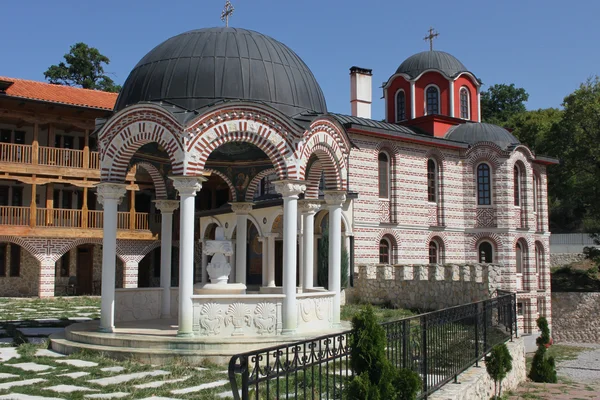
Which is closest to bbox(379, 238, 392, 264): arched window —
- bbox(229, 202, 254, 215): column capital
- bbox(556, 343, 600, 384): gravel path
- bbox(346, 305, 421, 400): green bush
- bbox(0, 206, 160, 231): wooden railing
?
bbox(556, 343, 600, 384): gravel path

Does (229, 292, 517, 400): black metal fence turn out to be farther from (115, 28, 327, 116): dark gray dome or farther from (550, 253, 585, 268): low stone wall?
(550, 253, 585, 268): low stone wall

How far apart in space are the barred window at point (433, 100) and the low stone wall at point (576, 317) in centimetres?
1044

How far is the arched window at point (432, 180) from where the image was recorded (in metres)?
28.1

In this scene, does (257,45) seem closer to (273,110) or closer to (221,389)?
(273,110)

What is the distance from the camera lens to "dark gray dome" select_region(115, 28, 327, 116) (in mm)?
12117

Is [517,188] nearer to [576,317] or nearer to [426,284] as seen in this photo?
[576,317]

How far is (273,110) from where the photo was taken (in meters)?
11.7

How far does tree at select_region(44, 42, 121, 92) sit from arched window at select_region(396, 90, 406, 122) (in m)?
22.5

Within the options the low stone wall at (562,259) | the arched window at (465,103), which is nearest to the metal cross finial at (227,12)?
the arched window at (465,103)

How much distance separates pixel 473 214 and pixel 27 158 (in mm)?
19057

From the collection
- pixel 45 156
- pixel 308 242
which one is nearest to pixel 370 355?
pixel 308 242

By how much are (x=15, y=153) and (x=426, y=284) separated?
57.0ft

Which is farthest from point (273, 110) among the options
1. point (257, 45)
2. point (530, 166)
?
point (530, 166)

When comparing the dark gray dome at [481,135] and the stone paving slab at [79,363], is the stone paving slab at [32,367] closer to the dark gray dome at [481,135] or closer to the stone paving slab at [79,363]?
the stone paving slab at [79,363]
